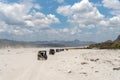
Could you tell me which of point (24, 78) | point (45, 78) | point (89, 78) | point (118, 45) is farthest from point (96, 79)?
point (118, 45)

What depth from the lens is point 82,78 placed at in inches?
749

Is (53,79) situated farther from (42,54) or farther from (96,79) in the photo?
(42,54)

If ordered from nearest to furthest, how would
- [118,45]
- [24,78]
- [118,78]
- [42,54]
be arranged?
[118,78] < [24,78] < [42,54] < [118,45]

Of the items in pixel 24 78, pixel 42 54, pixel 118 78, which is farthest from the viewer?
pixel 42 54

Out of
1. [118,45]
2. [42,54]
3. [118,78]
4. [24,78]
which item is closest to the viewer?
[118,78]

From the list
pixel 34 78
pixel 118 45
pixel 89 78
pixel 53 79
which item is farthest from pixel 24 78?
A: pixel 118 45

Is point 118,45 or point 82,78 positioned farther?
point 118,45

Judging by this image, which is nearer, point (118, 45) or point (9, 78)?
point (9, 78)

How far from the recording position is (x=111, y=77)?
18.7 metres

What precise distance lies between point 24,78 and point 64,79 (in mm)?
2852

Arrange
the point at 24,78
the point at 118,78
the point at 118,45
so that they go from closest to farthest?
the point at 118,78, the point at 24,78, the point at 118,45

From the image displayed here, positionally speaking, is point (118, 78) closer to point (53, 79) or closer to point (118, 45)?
point (53, 79)

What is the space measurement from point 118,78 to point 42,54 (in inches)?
1062

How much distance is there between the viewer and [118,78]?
59.3ft
